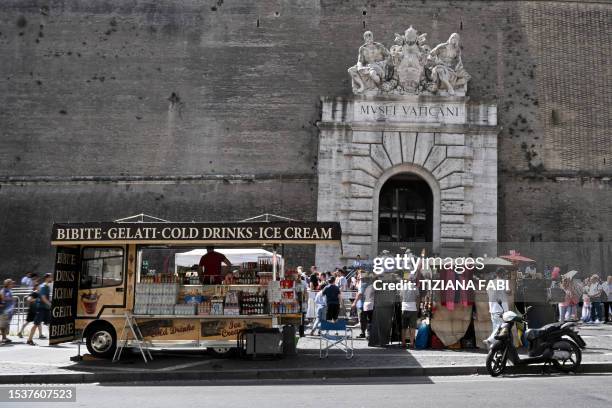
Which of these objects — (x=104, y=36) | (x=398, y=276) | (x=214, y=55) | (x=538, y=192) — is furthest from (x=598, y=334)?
(x=104, y=36)

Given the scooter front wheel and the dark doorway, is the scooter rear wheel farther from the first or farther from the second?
the dark doorway

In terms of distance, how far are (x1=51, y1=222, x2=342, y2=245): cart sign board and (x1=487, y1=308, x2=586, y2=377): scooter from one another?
9.98 ft

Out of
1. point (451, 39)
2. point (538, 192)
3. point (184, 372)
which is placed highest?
point (451, 39)

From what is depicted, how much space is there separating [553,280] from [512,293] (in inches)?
103

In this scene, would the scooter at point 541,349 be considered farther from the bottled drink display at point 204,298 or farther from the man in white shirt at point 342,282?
the man in white shirt at point 342,282

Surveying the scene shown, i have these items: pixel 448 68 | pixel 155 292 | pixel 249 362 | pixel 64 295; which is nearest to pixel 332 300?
pixel 249 362

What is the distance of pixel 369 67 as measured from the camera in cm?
2269

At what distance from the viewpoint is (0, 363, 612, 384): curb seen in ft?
34.1

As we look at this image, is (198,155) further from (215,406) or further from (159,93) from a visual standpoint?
(215,406)

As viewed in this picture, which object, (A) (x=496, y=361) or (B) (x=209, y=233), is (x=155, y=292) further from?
(A) (x=496, y=361)

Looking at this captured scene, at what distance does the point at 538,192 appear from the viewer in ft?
77.9

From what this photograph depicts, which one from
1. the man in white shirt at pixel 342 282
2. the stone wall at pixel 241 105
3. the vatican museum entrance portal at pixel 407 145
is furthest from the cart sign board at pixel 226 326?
the stone wall at pixel 241 105

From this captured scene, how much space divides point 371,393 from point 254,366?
2.91 m

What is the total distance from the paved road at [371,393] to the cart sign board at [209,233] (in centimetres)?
249
